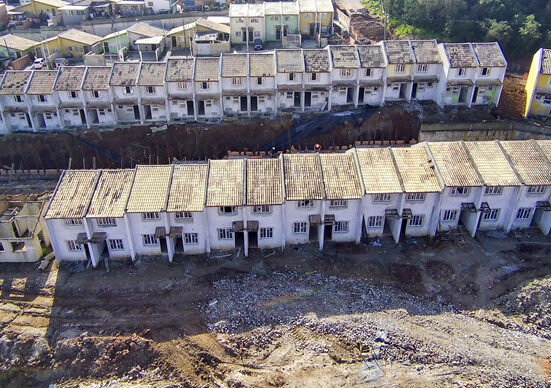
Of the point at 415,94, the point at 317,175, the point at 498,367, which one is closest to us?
the point at 498,367

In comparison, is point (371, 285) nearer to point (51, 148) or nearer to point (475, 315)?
point (475, 315)

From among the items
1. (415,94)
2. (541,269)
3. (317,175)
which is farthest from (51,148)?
(541,269)

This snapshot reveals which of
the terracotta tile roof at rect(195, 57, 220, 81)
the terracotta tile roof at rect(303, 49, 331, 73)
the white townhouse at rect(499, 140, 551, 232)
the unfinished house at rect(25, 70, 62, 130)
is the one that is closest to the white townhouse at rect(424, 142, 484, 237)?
the white townhouse at rect(499, 140, 551, 232)

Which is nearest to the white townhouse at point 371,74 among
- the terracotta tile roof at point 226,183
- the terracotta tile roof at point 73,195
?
the terracotta tile roof at point 226,183

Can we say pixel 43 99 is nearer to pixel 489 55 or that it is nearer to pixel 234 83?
pixel 234 83

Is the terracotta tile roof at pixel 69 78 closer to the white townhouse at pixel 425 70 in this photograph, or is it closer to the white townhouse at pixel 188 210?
the white townhouse at pixel 188 210

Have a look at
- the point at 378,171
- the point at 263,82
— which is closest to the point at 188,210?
the point at 378,171

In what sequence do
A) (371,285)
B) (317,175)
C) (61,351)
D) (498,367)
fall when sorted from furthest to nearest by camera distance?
(317,175)
(371,285)
(61,351)
(498,367)
